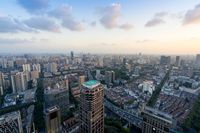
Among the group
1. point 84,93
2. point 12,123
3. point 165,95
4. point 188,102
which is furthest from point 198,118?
point 12,123

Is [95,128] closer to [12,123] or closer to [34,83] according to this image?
[12,123]

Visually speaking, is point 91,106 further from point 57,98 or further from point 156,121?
point 57,98

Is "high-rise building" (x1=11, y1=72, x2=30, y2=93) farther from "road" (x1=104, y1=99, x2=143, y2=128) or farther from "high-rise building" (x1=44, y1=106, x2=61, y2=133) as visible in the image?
"high-rise building" (x1=44, y1=106, x2=61, y2=133)

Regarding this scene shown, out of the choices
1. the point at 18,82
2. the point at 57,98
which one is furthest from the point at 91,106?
the point at 18,82

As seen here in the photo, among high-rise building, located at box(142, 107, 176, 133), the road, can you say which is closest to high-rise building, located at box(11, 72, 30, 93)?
the road

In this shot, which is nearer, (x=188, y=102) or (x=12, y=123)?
(x=12, y=123)

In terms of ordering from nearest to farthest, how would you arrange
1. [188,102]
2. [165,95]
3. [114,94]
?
[188,102], [165,95], [114,94]

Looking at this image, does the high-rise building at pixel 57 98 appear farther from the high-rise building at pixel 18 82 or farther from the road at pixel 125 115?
the high-rise building at pixel 18 82
